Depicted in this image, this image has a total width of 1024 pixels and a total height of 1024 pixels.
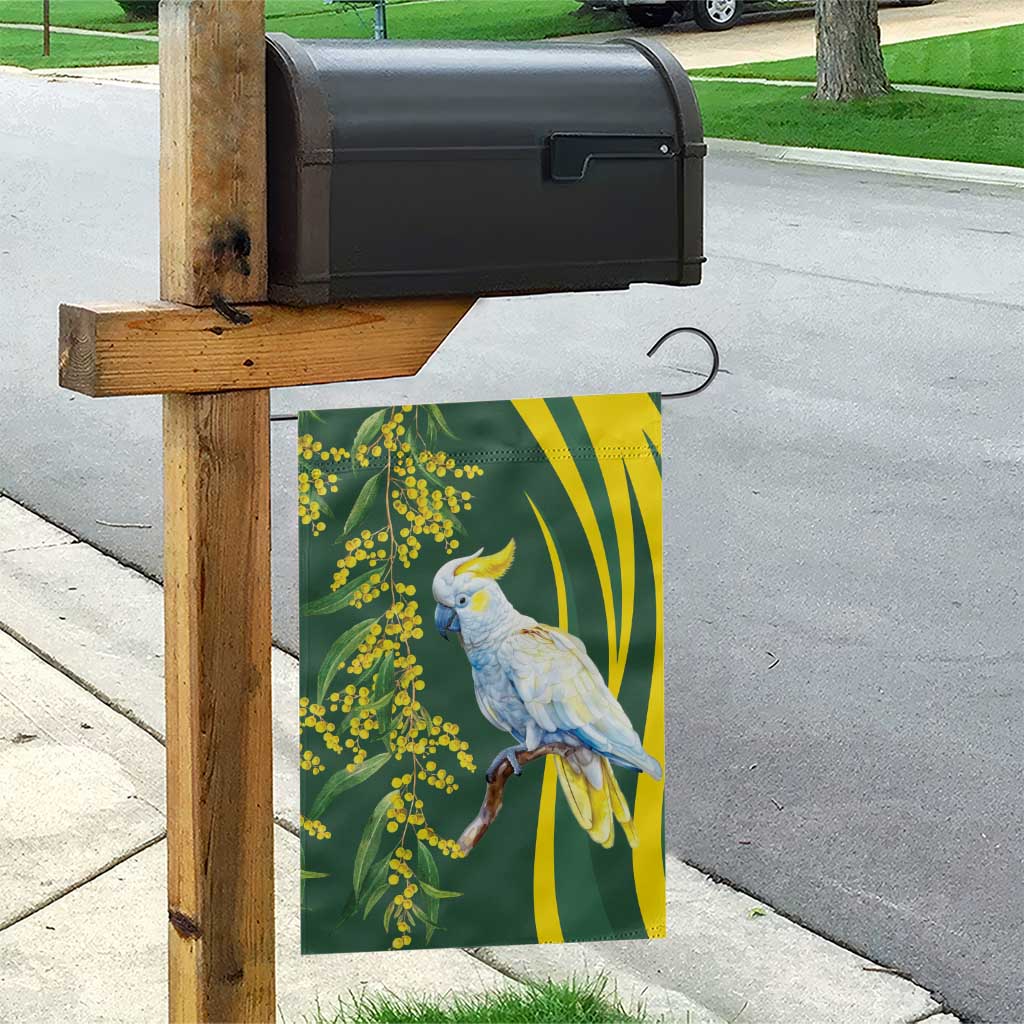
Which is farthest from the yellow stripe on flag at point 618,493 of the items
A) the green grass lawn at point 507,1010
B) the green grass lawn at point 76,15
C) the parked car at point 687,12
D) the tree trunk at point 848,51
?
the green grass lawn at point 76,15

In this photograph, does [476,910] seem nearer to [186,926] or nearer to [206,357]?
[186,926]

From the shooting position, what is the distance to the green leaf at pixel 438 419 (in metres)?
2.72

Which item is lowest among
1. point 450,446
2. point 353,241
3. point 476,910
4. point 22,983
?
point 22,983

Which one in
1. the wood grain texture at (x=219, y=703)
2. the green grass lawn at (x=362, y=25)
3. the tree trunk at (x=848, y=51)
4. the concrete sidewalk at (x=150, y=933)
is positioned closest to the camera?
the wood grain texture at (x=219, y=703)

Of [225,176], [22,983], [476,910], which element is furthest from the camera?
[22,983]

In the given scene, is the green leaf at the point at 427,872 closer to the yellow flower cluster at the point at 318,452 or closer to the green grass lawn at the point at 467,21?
the yellow flower cluster at the point at 318,452

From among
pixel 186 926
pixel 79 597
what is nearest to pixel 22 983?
pixel 186 926

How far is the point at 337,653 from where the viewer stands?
2736 millimetres

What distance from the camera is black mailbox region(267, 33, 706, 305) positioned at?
8.16 feet

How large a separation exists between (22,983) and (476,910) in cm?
115

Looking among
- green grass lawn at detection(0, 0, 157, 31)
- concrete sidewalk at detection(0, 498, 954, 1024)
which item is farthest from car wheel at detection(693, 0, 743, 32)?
concrete sidewalk at detection(0, 498, 954, 1024)

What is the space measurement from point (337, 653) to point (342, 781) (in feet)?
0.66

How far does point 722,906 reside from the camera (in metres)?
3.95

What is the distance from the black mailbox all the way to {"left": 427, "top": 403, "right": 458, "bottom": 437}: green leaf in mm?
198
